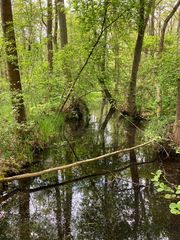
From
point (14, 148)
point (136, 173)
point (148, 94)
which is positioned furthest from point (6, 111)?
point (148, 94)

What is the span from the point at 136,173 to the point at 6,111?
3881 mm

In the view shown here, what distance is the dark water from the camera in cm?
454

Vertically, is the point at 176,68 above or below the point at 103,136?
above

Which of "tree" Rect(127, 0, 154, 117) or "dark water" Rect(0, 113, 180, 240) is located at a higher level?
"tree" Rect(127, 0, 154, 117)

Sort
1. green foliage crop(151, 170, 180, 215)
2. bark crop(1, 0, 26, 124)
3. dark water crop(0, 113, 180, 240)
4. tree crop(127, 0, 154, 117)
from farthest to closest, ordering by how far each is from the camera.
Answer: tree crop(127, 0, 154, 117) < bark crop(1, 0, 26, 124) < dark water crop(0, 113, 180, 240) < green foliage crop(151, 170, 180, 215)

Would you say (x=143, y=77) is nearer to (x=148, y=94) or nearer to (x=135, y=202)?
(x=148, y=94)

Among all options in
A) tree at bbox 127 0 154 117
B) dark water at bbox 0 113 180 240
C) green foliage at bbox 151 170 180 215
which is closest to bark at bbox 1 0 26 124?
dark water at bbox 0 113 180 240

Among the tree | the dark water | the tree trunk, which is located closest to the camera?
the dark water

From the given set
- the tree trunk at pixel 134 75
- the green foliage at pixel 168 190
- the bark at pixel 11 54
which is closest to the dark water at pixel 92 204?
the bark at pixel 11 54

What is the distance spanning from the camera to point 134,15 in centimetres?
980

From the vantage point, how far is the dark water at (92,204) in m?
4.54

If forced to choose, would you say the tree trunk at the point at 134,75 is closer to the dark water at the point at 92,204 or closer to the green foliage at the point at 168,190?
the dark water at the point at 92,204

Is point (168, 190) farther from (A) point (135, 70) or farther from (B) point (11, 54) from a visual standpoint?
(A) point (135, 70)

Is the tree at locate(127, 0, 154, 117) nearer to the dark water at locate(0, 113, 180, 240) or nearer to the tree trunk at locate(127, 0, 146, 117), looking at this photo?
the tree trunk at locate(127, 0, 146, 117)
